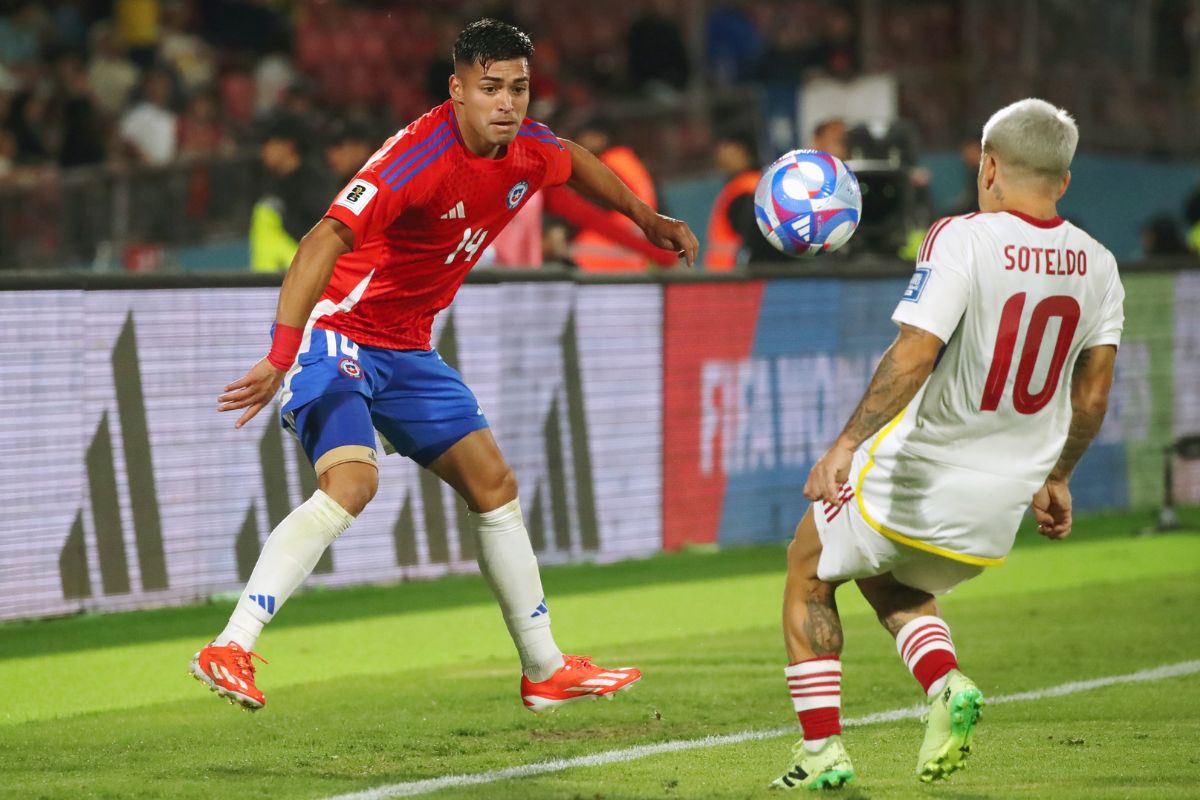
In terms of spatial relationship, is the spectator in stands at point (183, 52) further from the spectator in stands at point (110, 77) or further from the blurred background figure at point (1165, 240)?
the blurred background figure at point (1165, 240)

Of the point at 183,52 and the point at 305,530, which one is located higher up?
the point at 183,52

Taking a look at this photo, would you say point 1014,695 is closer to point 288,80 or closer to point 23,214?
point 23,214

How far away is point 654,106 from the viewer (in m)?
18.2

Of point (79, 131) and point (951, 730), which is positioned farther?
point (79, 131)

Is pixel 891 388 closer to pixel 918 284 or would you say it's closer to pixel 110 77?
pixel 918 284

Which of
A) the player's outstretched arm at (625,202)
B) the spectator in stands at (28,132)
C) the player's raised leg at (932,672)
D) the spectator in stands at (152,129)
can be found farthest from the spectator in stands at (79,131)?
the player's raised leg at (932,672)

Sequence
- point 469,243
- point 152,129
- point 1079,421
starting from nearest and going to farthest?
1. point 1079,421
2. point 469,243
3. point 152,129

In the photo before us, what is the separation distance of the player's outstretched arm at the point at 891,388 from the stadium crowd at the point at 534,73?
855 centimetres

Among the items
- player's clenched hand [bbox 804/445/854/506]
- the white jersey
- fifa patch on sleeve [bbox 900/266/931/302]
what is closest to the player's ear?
the white jersey

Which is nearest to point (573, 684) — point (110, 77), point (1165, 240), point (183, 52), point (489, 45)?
point (489, 45)

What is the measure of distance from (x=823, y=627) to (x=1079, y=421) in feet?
3.11

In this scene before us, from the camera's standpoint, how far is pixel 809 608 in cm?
532

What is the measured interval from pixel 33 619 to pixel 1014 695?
4.51m

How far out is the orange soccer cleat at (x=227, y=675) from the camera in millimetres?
5395
